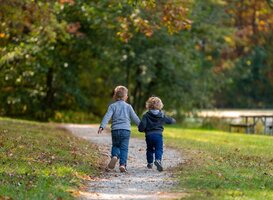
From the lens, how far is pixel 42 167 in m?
12.7

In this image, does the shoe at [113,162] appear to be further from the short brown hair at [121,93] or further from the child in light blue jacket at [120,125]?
the short brown hair at [121,93]

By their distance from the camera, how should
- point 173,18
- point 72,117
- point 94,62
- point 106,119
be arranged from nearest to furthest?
point 106,119, point 173,18, point 72,117, point 94,62

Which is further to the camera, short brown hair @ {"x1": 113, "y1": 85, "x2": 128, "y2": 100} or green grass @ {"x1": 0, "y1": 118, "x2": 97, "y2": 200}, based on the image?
short brown hair @ {"x1": 113, "y1": 85, "x2": 128, "y2": 100}

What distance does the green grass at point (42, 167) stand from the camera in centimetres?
1022

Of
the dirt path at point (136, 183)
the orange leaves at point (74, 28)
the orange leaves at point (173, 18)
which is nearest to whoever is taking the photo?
the dirt path at point (136, 183)

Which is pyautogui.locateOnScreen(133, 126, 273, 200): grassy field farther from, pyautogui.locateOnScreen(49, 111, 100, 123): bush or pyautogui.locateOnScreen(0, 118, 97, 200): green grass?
pyautogui.locateOnScreen(49, 111, 100, 123): bush

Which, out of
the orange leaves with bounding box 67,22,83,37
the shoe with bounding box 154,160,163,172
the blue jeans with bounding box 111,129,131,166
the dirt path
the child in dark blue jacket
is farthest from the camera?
the orange leaves with bounding box 67,22,83,37

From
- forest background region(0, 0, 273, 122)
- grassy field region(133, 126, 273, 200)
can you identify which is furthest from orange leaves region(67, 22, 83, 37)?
grassy field region(133, 126, 273, 200)

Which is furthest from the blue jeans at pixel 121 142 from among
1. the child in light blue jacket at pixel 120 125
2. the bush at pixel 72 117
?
the bush at pixel 72 117

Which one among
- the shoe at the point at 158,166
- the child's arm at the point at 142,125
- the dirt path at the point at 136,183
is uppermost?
the child's arm at the point at 142,125

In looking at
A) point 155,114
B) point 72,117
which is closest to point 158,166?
point 155,114

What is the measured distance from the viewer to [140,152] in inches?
694

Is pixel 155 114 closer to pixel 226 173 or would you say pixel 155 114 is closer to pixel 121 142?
pixel 121 142

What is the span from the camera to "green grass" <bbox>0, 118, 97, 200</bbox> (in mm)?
10219
